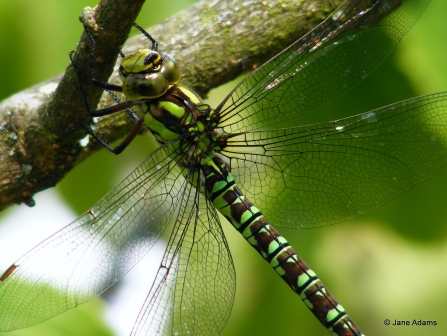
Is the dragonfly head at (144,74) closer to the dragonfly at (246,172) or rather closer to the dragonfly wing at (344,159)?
the dragonfly at (246,172)

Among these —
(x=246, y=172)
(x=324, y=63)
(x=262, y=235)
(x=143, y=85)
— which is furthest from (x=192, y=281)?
(x=324, y=63)

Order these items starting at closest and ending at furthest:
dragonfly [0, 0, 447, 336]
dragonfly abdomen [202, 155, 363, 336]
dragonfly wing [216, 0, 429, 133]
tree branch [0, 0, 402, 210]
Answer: tree branch [0, 0, 402, 210]
dragonfly [0, 0, 447, 336]
dragonfly wing [216, 0, 429, 133]
dragonfly abdomen [202, 155, 363, 336]

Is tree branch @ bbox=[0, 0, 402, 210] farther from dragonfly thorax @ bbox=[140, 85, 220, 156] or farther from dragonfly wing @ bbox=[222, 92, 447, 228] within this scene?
dragonfly wing @ bbox=[222, 92, 447, 228]

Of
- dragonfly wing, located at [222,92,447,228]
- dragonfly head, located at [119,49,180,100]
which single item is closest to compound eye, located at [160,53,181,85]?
dragonfly head, located at [119,49,180,100]

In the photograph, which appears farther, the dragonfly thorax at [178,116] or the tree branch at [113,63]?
the dragonfly thorax at [178,116]

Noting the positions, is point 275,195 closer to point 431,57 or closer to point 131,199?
point 131,199

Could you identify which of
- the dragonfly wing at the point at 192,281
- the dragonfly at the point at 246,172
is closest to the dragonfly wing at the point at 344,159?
the dragonfly at the point at 246,172
